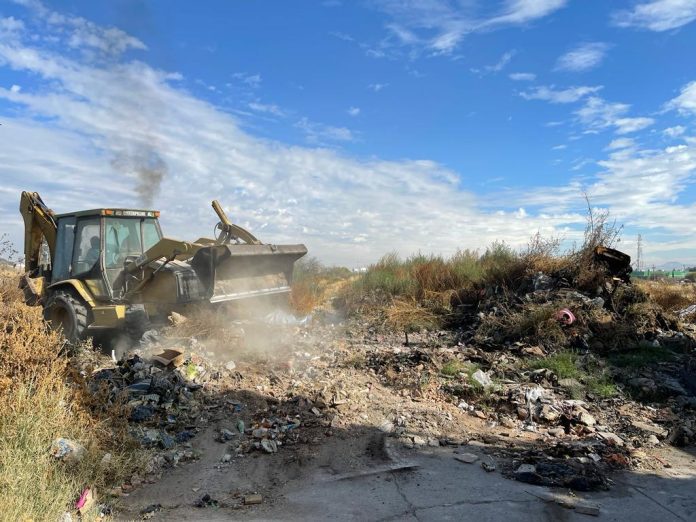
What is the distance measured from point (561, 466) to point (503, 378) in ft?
9.44

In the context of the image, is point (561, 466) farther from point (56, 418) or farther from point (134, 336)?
point (134, 336)

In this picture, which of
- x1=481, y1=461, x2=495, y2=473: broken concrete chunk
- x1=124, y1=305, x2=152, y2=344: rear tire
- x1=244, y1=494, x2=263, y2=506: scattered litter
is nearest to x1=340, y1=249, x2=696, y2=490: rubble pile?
x1=481, y1=461, x2=495, y2=473: broken concrete chunk

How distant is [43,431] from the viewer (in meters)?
4.31

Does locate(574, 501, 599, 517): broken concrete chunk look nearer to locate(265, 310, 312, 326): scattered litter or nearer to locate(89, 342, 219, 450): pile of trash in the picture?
locate(89, 342, 219, 450): pile of trash

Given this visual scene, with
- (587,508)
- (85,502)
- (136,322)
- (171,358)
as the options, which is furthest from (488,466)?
(136,322)

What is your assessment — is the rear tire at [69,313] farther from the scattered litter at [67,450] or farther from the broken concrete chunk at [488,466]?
the broken concrete chunk at [488,466]

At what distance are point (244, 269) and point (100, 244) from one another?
8.16 feet

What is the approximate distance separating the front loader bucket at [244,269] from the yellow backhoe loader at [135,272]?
0.05 feet

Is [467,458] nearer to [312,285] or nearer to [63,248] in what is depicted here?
[63,248]

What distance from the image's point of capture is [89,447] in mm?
4539

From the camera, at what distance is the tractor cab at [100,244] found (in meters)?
8.89

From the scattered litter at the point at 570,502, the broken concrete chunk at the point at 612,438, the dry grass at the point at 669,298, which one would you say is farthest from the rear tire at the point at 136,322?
the dry grass at the point at 669,298

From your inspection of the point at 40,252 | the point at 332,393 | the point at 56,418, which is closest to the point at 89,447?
the point at 56,418

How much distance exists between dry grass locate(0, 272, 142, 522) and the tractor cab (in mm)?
3520
